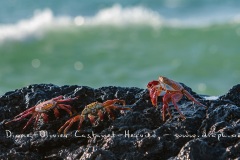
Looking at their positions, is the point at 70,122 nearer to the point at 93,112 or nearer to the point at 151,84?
the point at 93,112

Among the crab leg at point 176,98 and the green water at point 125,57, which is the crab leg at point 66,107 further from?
the green water at point 125,57

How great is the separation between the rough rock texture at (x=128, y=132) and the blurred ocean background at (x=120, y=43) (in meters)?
10.7

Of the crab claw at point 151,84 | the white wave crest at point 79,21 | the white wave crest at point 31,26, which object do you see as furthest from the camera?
the white wave crest at point 79,21

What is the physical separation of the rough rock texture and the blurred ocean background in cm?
1071

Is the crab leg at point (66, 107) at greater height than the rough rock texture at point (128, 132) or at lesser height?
greater

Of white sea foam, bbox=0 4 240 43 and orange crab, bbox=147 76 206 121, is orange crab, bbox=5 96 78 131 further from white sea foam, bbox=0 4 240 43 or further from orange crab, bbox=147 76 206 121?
white sea foam, bbox=0 4 240 43

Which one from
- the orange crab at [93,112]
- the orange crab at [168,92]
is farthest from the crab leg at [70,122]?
the orange crab at [168,92]

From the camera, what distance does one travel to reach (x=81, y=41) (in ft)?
60.7

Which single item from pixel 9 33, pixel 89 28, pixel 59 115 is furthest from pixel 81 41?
pixel 59 115

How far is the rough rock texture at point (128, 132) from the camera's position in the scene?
342cm

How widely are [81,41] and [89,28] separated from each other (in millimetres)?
1008

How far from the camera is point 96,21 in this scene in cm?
2000

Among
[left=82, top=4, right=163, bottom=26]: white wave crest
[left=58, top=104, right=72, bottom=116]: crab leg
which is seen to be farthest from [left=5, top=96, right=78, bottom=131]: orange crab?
[left=82, top=4, right=163, bottom=26]: white wave crest

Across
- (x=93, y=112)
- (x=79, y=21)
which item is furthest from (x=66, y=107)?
(x=79, y=21)
